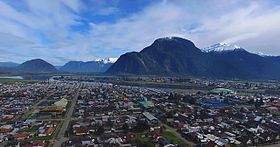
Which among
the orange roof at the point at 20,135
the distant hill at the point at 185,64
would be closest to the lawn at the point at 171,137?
the orange roof at the point at 20,135

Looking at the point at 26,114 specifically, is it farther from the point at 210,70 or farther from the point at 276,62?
the point at 276,62

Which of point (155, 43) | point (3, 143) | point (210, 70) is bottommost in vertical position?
point (3, 143)

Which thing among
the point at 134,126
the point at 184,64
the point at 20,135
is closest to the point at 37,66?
the point at 184,64

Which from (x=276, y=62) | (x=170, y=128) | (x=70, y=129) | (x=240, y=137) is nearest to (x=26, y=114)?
(x=70, y=129)

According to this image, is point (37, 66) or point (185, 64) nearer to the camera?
point (185, 64)

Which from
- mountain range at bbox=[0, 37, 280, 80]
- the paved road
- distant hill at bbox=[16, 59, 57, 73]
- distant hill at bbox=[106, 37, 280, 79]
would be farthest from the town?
distant hill at bbox=[16, 59, 57, 73]

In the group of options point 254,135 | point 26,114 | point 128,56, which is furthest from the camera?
point 128,56

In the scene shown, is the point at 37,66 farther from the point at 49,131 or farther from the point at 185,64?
the point at 49,131

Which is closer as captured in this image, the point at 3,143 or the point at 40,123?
the point at 3,143

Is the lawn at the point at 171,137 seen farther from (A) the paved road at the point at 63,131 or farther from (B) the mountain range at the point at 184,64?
(B) the mountain range at the point at 184,64
